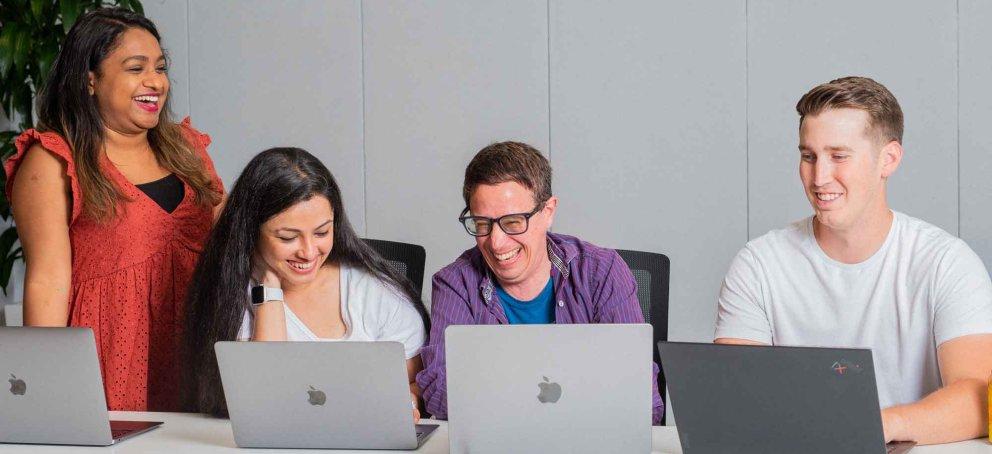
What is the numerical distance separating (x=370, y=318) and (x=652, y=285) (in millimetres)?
674

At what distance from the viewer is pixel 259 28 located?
13.9 ft

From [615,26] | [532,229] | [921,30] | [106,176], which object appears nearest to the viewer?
[532,229]

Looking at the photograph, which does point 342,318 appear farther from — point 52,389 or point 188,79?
point 188,79

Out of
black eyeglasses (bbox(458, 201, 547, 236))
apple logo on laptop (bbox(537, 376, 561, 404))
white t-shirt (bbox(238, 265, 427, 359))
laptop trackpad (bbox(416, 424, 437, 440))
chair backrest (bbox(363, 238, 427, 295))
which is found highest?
black eyeglasses (bbox(458, 201, 547, 236))

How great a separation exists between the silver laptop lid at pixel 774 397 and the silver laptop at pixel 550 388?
0.27 feet

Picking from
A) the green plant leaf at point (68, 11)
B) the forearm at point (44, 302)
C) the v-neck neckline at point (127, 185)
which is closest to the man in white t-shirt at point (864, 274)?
the v-neck neckline at point (127, 185)

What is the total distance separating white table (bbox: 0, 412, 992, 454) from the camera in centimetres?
175

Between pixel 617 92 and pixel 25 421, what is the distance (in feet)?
8.27

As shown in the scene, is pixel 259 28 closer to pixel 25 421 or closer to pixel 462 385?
pixel 25 421

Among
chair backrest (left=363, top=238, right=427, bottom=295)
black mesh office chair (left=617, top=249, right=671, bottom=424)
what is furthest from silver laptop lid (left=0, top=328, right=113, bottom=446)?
black mesh office chair (left=617, top=249, right=671, bottom=424)

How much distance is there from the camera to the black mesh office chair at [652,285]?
2441 mm

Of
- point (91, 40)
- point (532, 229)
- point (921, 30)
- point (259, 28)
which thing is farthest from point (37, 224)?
point (921, 30)

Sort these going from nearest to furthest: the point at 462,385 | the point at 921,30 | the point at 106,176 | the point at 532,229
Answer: the point at 462,385 → the point at 532,229 → the point at 106,176 → the point at 921,30

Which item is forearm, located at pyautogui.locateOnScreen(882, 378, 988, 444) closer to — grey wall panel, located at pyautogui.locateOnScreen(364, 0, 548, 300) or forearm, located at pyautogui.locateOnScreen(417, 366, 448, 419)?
forearm, located at pyautogui.locateOnScreen(417, 366, 448, 419)
